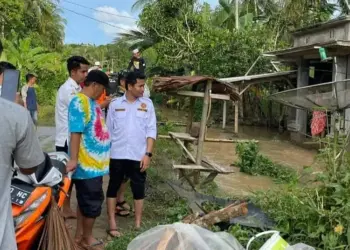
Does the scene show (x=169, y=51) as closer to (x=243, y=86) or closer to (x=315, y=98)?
(x=243, y=86)

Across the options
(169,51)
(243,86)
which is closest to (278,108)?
(243,86)

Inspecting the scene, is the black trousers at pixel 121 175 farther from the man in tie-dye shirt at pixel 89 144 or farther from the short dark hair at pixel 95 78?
the short dark hair at pixel 95 78

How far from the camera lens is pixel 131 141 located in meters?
4.63

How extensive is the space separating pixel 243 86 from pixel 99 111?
45.4 feet

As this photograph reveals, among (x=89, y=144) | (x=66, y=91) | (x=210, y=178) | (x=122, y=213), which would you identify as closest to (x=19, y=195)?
(x=89, y=144)

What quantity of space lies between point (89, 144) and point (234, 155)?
9.59 metres

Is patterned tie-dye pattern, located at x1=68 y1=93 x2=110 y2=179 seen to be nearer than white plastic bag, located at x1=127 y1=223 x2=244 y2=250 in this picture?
No

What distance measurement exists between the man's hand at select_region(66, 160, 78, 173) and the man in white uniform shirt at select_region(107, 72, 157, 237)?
2.96 feet

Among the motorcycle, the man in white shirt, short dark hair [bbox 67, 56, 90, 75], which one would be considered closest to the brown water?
the man in white shirt

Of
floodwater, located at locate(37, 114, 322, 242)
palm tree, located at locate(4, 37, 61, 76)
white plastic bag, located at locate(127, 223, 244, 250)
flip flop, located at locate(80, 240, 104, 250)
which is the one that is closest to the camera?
white plastic bag, located at locate(127, 223, 244, 250)

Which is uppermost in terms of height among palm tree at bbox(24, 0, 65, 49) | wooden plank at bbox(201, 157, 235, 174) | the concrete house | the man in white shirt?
palm tree at bbox(24, 0, 65, 49)

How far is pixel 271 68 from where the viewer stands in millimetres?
19797

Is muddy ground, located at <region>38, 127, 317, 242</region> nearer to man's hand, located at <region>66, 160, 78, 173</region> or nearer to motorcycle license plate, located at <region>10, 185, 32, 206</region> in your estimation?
man's hand, located at <region>66, 160, 78, 173</region>

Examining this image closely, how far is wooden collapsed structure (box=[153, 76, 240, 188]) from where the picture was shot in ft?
20.4
